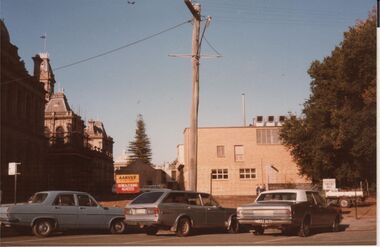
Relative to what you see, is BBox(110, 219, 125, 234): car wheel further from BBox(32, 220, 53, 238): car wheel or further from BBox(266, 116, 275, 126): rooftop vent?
BBox(266, 116, 275, 126): rooftop vent

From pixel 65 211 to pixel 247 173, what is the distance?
4383cm

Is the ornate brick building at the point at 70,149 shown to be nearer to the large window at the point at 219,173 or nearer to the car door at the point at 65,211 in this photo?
the large window at the point at 219,173

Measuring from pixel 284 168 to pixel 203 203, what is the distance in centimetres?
4359

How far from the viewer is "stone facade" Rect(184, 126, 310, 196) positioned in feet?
192

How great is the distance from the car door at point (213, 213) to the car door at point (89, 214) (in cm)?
353

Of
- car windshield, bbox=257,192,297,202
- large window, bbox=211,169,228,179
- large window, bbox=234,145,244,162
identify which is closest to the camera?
car windshield, bbox=257,192,297,202

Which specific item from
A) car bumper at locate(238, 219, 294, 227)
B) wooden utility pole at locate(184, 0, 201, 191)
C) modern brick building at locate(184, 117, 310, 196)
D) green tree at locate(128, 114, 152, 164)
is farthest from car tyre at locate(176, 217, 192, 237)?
green tree at locate(128, 114, 152, 164)

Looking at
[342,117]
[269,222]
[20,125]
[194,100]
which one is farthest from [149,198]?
[20,125]

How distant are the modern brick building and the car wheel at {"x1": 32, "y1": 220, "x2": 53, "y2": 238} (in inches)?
1679

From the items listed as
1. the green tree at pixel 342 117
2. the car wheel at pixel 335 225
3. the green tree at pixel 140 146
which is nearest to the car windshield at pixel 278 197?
the car wheel at pixel 335 225

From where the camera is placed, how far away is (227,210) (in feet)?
57.2

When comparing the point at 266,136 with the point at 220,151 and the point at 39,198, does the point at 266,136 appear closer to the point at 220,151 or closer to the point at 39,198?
the point at 220,151

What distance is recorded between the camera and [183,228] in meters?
15.9

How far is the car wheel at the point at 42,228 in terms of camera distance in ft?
51.9
